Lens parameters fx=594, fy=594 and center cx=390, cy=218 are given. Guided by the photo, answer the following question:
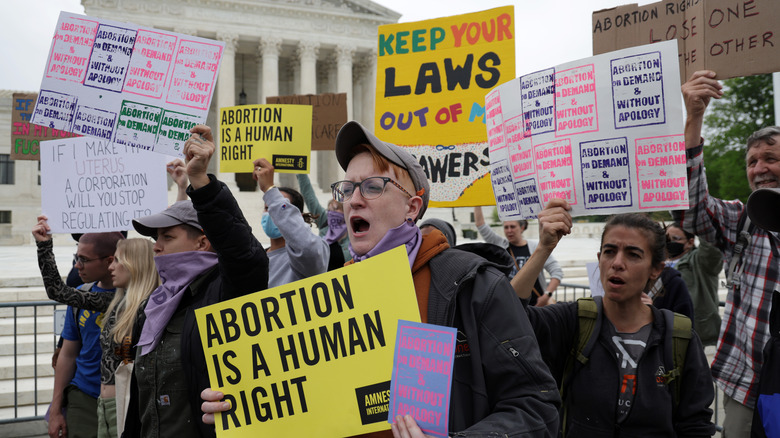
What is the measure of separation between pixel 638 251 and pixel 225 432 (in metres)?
2.02

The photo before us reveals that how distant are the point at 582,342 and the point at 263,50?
36803mm

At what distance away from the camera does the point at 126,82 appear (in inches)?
158

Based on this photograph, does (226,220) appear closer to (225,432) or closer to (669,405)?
(225,432)

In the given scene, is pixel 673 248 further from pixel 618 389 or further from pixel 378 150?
pixel 378 150

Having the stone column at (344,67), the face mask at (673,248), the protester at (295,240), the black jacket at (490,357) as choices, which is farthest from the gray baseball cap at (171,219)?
the stone column at (344,67)

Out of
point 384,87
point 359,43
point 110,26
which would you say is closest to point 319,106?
point 384,87

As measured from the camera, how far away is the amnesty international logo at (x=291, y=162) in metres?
5.54

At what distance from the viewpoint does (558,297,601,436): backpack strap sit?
2.65 m

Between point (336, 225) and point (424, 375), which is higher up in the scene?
point (336, 225)

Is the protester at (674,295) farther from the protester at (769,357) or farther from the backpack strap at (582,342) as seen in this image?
the protester at (769,357)

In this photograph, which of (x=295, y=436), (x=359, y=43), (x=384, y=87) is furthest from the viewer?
(x=359, y=43)

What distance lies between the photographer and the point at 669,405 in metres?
2.50

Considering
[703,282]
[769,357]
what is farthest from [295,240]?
[703,282]

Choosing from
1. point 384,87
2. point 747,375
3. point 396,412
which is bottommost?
point 747,375
